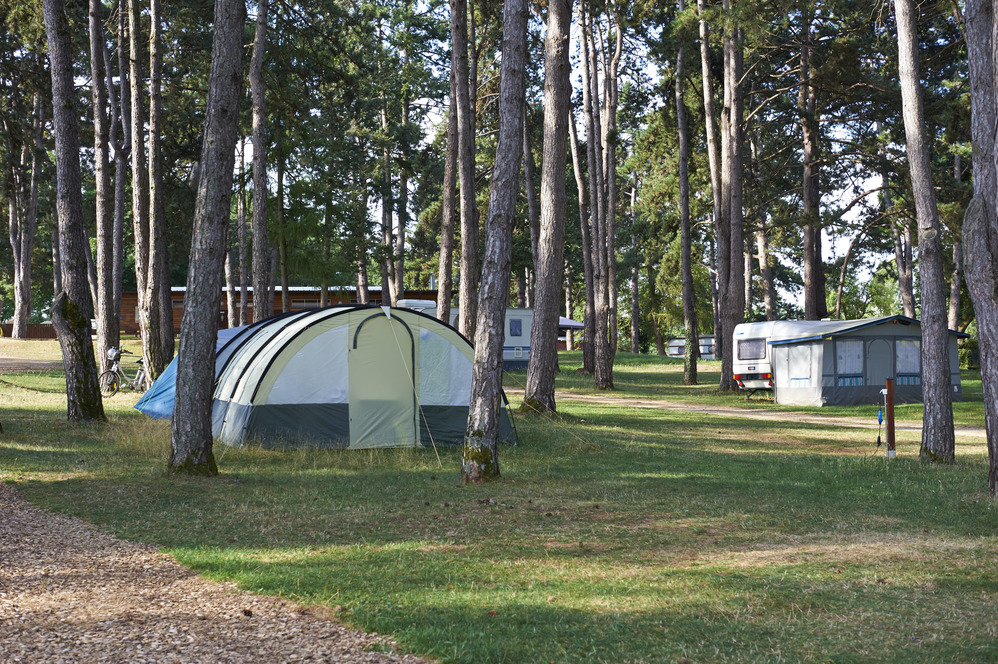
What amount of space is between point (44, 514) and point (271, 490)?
2.07 metres

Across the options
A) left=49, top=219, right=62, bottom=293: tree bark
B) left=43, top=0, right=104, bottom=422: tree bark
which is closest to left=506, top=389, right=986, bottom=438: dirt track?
left=43, top=0, right=104, bottom=422: tree bark

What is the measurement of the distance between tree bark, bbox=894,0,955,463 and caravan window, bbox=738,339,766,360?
A: 12672 mm

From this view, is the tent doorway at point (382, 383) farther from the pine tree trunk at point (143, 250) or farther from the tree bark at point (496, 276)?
the pine tree trunk at point (143, 250)

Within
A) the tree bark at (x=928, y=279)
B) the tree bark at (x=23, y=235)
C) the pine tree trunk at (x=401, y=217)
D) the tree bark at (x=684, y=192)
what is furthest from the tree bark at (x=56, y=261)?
the tree bark at (x=928, y=279)

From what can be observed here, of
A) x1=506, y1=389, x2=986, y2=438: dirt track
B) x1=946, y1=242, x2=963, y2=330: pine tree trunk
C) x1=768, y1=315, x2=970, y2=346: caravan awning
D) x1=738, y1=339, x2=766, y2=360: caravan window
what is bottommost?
x1=506, y1=389, x2=986, y2=438: dirt track

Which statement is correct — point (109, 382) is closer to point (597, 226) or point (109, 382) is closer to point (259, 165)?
point (259, 165)

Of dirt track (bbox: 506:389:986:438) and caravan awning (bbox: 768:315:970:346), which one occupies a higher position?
caravan awning (bbox: 768:315:970:346)

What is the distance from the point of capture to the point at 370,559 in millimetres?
5945

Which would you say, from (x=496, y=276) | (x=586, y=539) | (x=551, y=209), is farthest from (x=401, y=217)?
(x=586, y=539)

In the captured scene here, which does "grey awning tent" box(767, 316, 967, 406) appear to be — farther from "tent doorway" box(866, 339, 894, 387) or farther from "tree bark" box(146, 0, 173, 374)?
"tree bark" box(146, 0, 173, 374)

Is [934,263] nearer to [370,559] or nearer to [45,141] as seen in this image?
[370,559]

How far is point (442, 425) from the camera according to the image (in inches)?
484

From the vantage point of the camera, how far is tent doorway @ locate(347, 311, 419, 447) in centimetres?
1201

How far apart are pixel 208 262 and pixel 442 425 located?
416 centimetres
